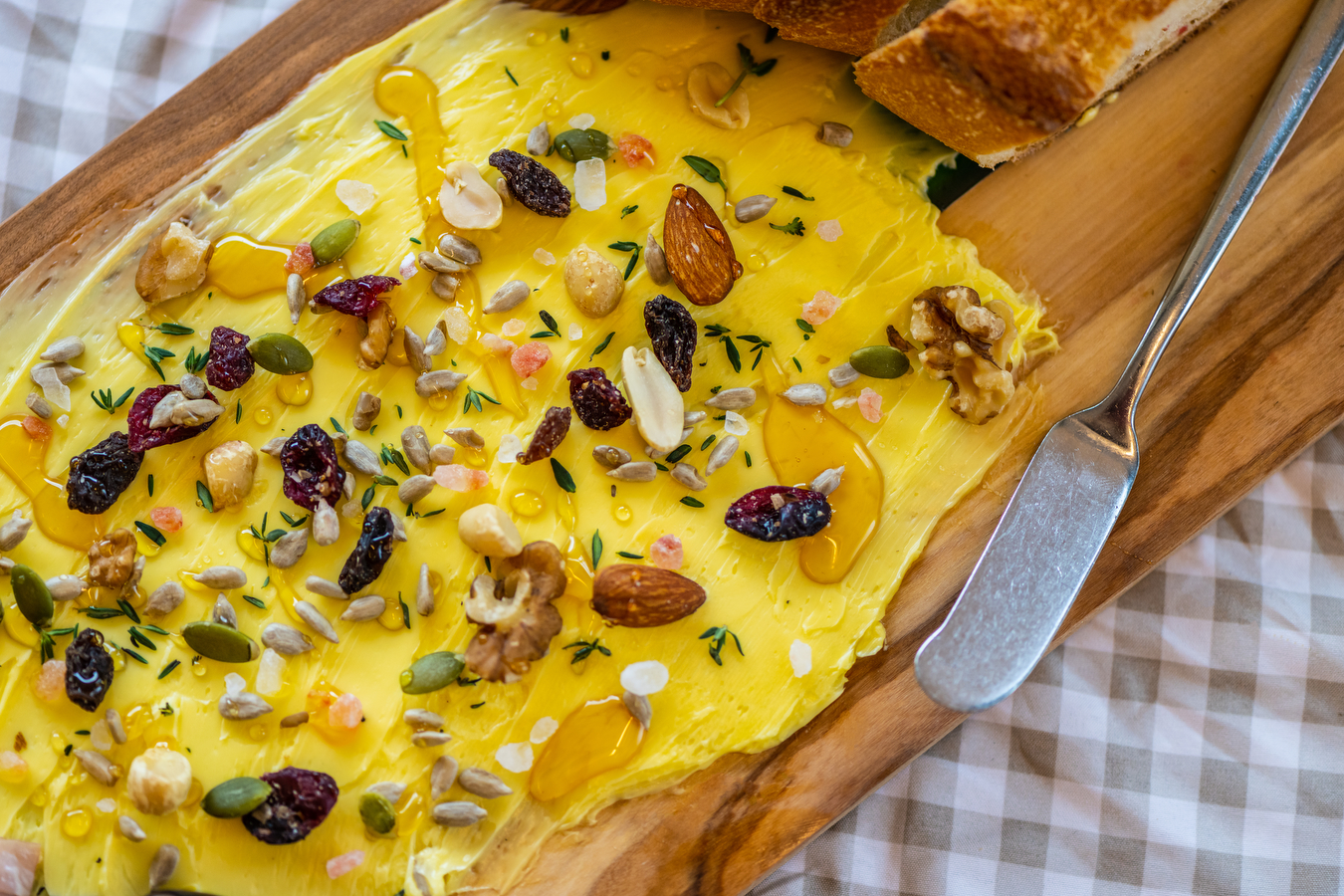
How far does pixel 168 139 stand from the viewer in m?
1.55

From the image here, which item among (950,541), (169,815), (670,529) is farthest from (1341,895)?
(169,815)

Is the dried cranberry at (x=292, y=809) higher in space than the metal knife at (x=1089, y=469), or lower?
lower

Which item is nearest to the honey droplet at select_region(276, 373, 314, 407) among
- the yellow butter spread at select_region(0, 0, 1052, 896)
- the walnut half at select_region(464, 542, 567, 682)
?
the yellow butter spread at select_region(0, 0, 1052, 896)

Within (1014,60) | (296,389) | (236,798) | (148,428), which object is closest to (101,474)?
(148,428)

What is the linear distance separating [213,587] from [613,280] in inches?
32.7

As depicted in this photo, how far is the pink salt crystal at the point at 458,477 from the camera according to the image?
148 centimetres

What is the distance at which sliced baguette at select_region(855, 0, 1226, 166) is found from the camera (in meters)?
1.30

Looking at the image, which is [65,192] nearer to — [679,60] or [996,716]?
[679,60]

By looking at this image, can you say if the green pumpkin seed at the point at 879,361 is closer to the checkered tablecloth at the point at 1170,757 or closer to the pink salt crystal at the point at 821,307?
the pink salt crystal at the point at 821,307

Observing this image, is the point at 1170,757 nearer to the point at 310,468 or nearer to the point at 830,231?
the point at 830,231

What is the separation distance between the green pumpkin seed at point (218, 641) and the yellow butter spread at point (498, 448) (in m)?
0.03

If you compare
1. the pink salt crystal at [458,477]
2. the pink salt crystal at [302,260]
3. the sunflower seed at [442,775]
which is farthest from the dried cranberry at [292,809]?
the pink salt crystal at [302,260]

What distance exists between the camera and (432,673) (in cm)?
142

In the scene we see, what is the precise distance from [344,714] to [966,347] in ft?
3.84
